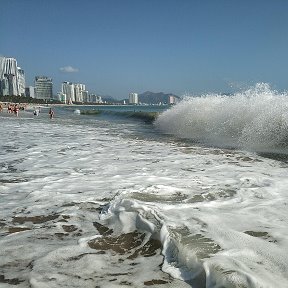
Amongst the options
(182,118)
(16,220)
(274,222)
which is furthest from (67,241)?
(182,118)

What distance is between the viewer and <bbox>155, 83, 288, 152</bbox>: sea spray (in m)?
11.7

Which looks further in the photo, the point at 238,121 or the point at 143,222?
the point at 238,121

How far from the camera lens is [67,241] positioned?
3.32 m

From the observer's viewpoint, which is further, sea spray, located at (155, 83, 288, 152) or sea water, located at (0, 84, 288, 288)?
sea spray, located at (155, 83, 288, 152)

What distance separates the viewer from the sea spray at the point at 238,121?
38.5ft

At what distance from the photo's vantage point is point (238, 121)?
50.6ft

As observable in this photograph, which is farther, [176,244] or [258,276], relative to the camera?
[176,244]

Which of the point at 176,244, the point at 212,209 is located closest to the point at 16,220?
the point at 176,244

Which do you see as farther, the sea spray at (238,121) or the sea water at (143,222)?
the sea spray at (238,121)

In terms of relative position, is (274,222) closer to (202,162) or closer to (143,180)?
(143,180)

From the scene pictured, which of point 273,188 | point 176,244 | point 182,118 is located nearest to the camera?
point 176,244

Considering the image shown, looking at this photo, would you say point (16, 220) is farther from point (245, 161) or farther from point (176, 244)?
point (245, 161)

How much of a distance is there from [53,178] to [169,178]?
215 centimetres

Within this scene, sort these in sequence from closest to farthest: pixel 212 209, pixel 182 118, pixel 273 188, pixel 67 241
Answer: pixel 67 241 < pixel 212 209 < pixel 273 188 < pixel 182 118
